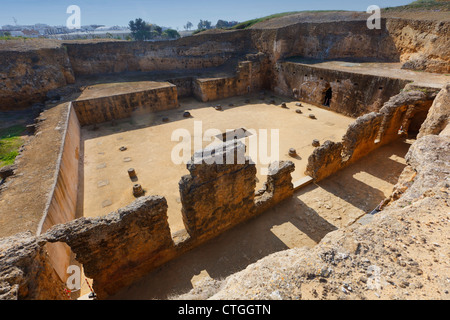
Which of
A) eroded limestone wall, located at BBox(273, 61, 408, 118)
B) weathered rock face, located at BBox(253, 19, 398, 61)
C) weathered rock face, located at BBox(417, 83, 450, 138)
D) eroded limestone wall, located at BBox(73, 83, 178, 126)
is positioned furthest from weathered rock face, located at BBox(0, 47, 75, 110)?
weathered rock face, located at BBox(417, 83, 450, 138)

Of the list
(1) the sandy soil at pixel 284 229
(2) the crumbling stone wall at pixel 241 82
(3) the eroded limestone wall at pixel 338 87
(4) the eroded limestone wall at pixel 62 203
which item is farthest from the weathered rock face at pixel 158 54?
(1) the sandy soil at pixel 284 229

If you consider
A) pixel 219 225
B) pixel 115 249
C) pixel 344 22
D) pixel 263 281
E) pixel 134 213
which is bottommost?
pixel 219 225

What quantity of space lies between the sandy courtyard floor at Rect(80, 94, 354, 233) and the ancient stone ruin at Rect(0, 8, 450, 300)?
0.09m

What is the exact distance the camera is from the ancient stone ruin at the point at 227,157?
139 inches

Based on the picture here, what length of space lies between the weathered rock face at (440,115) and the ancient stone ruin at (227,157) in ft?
0.16

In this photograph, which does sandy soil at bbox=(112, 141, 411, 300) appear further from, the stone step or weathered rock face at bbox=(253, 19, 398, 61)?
weathered rock face at bbox=(253, 19, 398, 61)

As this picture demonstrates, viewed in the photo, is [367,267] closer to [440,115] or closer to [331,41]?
[440,115]

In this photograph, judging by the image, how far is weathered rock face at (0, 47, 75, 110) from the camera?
42.8 feet

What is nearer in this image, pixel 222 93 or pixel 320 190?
pixel 320 190

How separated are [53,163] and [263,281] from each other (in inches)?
305

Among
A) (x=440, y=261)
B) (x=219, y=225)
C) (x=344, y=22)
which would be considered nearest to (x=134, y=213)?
(x=219, y=225)

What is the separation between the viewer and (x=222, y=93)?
1777cm

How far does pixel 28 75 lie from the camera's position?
44.5 ft

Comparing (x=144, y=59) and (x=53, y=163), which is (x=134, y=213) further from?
(x=144, y=59)
